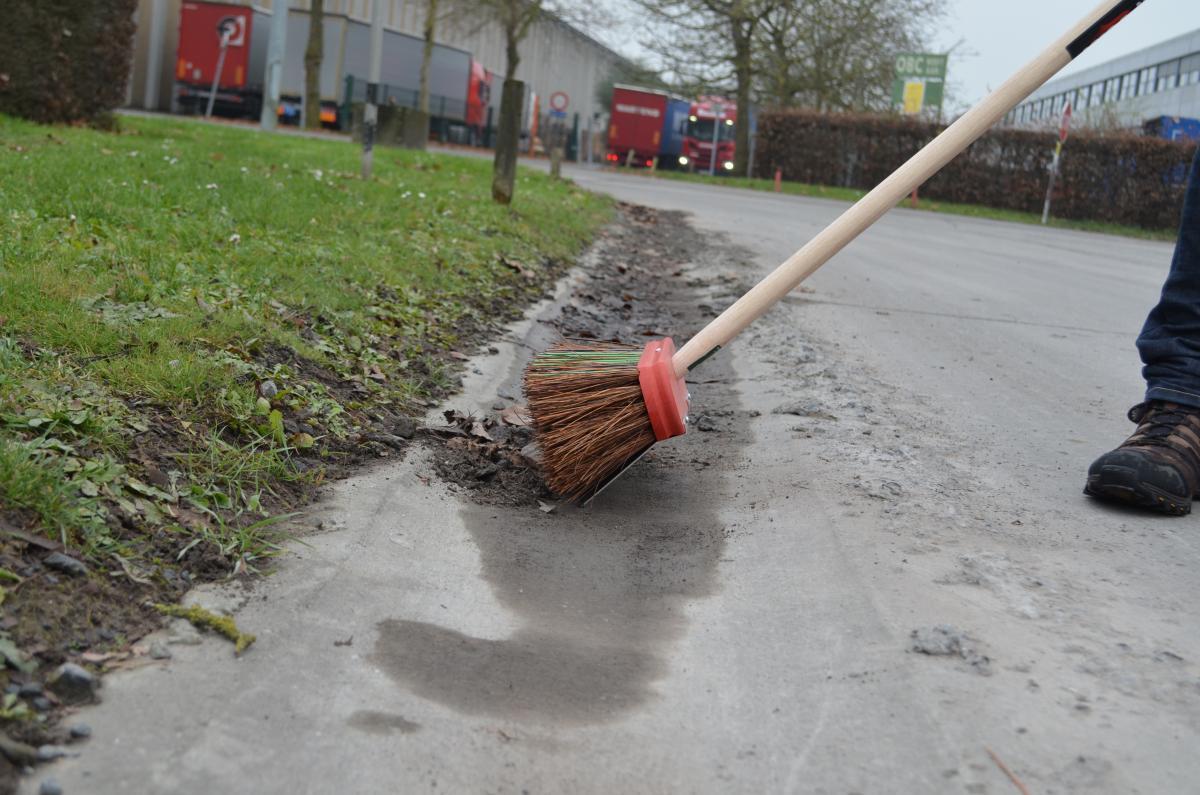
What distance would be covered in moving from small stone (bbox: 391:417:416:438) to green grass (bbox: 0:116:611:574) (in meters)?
0.11

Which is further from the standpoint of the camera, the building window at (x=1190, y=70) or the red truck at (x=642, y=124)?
the building window at (x=1190, y=70)

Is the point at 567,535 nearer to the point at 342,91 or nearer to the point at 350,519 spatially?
the point at 350,519

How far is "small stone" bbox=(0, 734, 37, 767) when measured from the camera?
1789mm

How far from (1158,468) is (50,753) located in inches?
112

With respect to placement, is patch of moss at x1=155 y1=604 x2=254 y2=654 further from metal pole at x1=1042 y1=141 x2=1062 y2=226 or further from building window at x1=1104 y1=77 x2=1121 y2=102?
building window at x1=1104 y1=77 x2=1121 y2=102

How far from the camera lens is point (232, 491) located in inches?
120

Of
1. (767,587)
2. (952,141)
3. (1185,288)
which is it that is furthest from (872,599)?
(1185,288)

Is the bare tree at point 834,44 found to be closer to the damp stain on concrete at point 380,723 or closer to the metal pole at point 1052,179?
the metal pole at point 1052,179

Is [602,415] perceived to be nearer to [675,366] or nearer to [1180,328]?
[675,366]

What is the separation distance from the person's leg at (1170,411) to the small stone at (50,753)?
2.75 meters

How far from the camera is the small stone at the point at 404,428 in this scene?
3.84 m

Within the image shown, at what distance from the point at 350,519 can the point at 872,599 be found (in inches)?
53.4

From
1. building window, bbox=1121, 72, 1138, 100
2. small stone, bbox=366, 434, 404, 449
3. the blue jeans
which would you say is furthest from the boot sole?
building window, bbox=1121, 72, 1138, 100

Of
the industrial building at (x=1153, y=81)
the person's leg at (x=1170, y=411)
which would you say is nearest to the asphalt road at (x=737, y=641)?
the person's leg at (x=1170, y=411)
